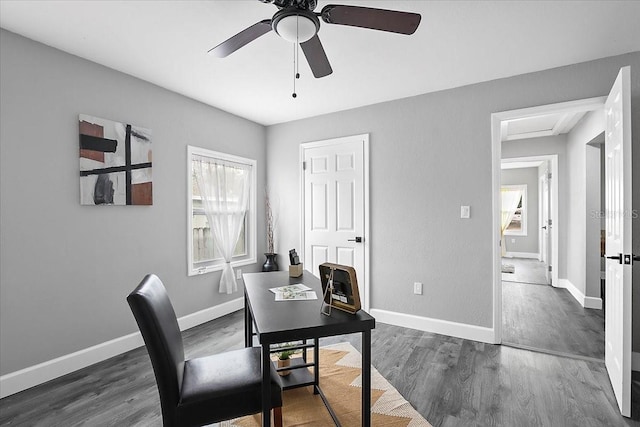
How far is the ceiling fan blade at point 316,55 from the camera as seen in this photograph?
182 cm

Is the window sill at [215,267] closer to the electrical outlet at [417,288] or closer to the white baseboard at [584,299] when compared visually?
Result: the electrical outlet at [417,288]

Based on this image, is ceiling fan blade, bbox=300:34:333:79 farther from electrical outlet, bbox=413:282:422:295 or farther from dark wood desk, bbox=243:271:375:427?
electrical outlet, bbox=413:282:422:295

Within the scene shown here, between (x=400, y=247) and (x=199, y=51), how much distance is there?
270cm

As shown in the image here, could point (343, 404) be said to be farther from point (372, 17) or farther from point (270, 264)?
point (270, 264)

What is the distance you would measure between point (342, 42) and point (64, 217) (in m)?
2.53

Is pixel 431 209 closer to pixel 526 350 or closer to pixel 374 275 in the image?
pixel 374 275

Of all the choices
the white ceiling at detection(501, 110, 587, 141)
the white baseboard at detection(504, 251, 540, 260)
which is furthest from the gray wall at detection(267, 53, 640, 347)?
the white baseboard at detection(504, 251, 540, 260)

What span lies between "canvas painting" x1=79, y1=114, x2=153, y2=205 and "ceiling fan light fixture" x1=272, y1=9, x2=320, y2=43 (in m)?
2.00

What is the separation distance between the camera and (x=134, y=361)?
2.78m

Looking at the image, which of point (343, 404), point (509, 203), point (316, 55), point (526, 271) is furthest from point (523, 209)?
point (316, 55)

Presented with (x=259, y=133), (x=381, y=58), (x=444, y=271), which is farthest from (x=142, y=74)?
(x=444, y=271)

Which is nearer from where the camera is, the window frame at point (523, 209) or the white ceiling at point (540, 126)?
the white ceiling at point (540, 126)

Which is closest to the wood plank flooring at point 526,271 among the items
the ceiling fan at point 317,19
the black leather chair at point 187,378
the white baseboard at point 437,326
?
the white baseboard at point 437,326

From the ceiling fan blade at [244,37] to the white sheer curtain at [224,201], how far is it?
208 cm
